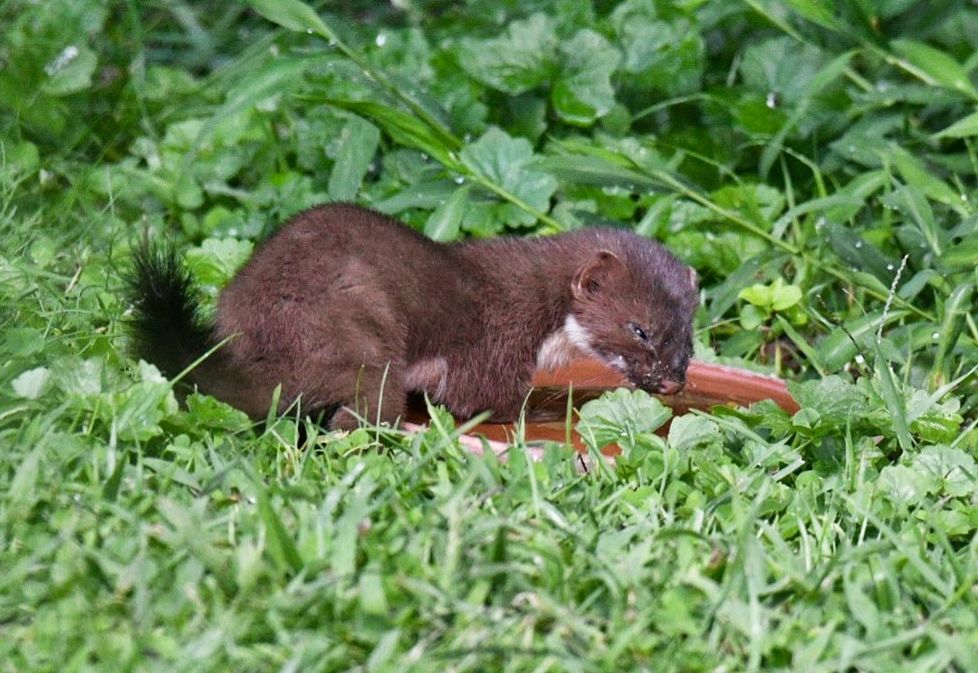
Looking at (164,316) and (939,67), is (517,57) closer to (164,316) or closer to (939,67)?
(939,67)

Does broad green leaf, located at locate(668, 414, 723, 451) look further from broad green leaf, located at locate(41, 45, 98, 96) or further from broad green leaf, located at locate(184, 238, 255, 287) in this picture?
broad green leaf, located at locate(41, 45, 98, 96)

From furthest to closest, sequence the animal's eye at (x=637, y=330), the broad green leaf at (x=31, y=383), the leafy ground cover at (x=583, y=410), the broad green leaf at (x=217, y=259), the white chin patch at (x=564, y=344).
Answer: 1. the broad green leaf at (x=217, y=259)
2. the white chin patch at (x=564, y=344)
3. the animal's eye at (x=637, y=330)
4. the broad green leaf at (x=31, y=383)
5. the leafy ground cover at (x=583, y=410)

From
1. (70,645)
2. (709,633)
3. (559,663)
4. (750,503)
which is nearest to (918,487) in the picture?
(750,503)

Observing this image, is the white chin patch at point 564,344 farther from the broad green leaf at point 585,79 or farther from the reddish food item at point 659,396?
the broad green leaf at point 585,79

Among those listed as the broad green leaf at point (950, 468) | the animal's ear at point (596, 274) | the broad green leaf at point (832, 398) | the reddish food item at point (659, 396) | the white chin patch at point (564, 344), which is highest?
the animal's ear at point (596, 274)

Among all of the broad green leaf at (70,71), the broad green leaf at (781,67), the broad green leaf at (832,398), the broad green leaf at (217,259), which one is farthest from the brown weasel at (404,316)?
the broad green leaf at (70,71)

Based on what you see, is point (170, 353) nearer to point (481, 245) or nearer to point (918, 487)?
point (481, 245)


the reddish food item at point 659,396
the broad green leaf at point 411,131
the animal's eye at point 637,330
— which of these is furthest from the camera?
the broad green leaf at point 411,131
